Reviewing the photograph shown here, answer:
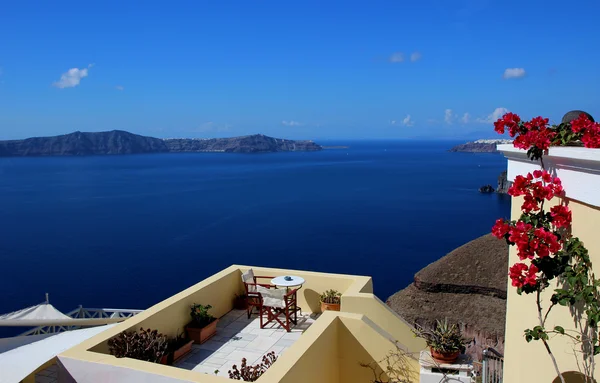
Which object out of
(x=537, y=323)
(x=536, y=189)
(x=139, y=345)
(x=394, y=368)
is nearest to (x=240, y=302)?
(x=139, y=345)

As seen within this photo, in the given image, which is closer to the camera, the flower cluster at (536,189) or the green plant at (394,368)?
the flower cluster at (536,189)

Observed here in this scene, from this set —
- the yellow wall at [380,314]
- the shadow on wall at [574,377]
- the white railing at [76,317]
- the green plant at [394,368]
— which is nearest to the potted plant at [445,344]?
the green plant at [394,368]

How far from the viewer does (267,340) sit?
6969 mm

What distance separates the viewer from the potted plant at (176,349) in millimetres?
6309

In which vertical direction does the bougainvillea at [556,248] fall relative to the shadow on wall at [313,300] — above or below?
above

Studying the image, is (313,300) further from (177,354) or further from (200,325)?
(177,354)

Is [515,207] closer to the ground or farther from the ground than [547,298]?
farther from the ground

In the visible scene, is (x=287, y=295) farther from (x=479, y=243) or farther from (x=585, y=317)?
(x=479, y=243)

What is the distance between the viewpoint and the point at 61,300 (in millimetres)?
35219

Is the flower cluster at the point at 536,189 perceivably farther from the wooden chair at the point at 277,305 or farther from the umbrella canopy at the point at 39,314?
the umbrella canopy at the point at 39,314

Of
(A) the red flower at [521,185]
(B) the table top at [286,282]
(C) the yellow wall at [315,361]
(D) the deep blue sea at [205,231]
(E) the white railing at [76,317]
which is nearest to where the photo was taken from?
(A) the red flower at [521,185]

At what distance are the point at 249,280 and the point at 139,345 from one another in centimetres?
270

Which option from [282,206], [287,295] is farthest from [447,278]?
[282,206]

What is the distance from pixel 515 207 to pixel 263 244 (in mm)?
47496
